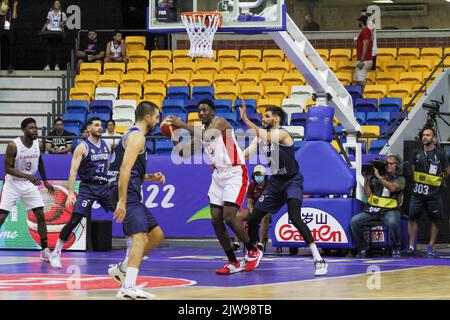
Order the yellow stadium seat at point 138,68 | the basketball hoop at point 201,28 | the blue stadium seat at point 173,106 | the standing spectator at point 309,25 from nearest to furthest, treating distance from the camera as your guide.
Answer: the basketball hoop at point 201,28 < the blue stadium seat at point 173,106 < the yellow stadium seat at point 138,68 < the standing spectator at point 309,25

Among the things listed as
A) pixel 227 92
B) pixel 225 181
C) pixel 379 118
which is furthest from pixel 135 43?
pixel 225 181

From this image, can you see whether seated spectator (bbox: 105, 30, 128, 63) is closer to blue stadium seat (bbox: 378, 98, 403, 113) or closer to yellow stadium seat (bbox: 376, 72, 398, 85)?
yellow stadium seat (bbox: 376, 72, 398, 85)

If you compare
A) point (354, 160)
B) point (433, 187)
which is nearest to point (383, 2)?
point (354, 160)

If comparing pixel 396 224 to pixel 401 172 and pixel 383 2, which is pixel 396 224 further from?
pixel 383 2

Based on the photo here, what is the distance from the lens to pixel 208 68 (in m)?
27.7

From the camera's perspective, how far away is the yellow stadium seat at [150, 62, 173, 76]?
27794 millimetres

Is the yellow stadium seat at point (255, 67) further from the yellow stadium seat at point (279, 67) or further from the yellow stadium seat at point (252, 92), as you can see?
the yellow stadium seat at point (252, 92)

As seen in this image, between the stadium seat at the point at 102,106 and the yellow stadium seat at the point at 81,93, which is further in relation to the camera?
the yellow stadium seat at the point at 81,93

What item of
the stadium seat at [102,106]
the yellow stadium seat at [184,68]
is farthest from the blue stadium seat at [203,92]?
the stadium seat at [102,106]

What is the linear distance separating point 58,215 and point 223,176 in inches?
231

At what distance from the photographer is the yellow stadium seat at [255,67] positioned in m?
27.4

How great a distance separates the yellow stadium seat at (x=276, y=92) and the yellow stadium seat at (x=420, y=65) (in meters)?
3.19

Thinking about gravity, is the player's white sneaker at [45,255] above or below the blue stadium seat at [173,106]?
below
